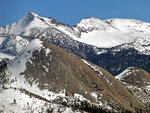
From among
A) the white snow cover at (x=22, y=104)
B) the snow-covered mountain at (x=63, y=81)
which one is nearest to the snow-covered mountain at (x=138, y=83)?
the snow-covered mountain at (x=63, y=81)

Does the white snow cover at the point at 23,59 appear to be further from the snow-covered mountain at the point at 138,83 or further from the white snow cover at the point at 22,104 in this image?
the snow-covered mountain at the point at 138,83

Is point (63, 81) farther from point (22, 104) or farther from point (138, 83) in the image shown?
point (138, 83)

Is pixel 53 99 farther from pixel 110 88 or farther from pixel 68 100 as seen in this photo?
pixel 110 88

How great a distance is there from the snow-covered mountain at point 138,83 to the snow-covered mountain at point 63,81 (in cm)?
1728

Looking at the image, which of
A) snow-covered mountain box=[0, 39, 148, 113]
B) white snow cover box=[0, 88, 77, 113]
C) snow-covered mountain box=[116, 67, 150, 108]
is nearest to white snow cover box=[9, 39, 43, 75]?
snow-covered mountain box=[0, 39, 148, 113]

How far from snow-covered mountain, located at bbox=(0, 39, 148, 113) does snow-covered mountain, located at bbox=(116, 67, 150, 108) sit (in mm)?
17284

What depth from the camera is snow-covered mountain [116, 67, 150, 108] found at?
164 meters

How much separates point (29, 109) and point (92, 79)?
2351 inches

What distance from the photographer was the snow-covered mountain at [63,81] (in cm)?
11519

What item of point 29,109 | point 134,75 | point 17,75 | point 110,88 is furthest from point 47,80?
point 134,75

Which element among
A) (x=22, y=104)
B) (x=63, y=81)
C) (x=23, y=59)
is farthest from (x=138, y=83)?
(x=22, y=104)

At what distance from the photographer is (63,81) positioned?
128 metres

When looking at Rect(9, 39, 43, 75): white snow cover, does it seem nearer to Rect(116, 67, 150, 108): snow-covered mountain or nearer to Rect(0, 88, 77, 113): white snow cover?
Rect(0, 88, 77, 113): white snow cover

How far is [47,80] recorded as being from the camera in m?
125
